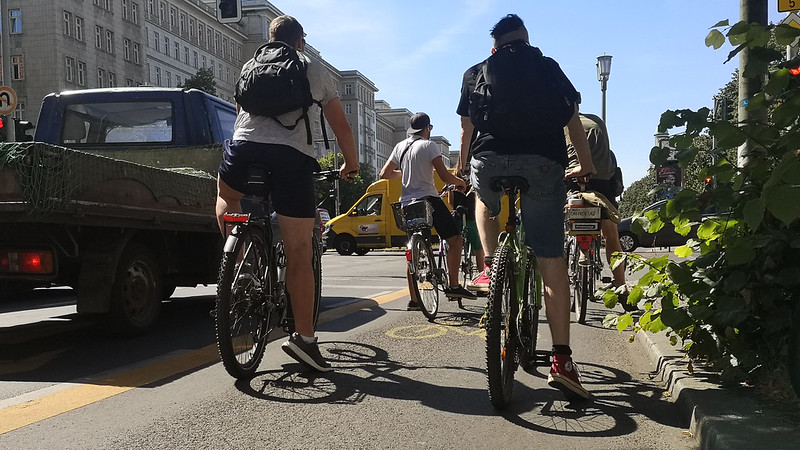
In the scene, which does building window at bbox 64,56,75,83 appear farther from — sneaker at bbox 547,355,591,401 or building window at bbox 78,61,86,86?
sneaker at bbox 547,355,591,401

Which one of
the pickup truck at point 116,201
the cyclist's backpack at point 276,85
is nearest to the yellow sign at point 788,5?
the cyclist's backpack at point 276,85

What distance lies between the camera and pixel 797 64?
10.3 feet

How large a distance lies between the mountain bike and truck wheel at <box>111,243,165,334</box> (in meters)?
3.14

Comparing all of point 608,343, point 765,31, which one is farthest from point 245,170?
point 608,343

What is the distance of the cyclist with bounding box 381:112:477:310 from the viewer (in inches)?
273

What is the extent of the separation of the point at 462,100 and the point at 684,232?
52.4 inches

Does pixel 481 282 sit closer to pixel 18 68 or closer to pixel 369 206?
pixel 369 206

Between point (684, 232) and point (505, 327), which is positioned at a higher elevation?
point (684, 232)

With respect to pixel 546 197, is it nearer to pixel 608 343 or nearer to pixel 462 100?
pixel 462 100

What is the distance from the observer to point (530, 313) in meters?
3.90

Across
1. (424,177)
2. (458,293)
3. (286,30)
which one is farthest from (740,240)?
(424,177)

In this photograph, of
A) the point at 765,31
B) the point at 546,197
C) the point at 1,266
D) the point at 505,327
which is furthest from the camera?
the point at 1,266

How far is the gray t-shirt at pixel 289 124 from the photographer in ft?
13.3

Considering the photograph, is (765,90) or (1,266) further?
(1,266)
